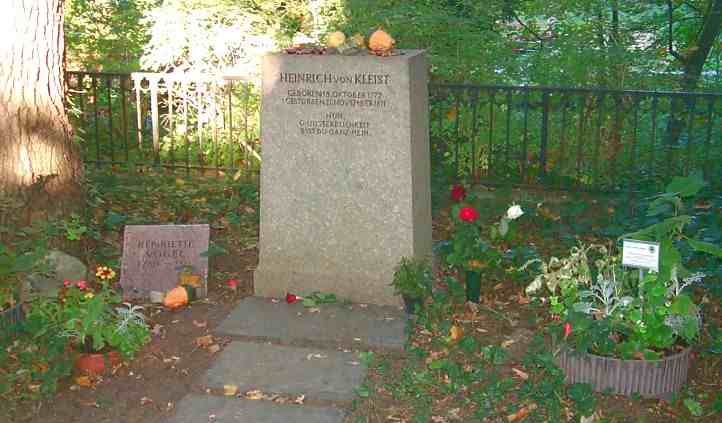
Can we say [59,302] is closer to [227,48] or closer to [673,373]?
[673,373]

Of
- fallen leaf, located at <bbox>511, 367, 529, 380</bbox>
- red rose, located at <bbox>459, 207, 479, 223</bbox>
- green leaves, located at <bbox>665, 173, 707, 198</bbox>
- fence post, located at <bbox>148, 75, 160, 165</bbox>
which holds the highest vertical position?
fence post, located at <bbox>148, 75, 160, 165</bbox>

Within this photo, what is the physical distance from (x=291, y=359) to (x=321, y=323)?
19.8 inches

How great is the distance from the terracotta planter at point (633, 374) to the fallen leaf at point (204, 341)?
207cm

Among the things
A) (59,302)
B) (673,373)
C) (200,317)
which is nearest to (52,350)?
(59,302)

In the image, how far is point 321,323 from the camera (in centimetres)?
558

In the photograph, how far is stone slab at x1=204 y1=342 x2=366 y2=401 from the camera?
4.76 metres

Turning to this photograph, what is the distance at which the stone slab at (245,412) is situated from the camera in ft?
14.6

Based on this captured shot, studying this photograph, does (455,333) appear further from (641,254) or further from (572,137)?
(572,137)

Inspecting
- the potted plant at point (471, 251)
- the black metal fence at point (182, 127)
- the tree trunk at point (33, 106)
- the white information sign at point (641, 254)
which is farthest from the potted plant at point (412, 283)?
the black metal fence at point (182, 127)

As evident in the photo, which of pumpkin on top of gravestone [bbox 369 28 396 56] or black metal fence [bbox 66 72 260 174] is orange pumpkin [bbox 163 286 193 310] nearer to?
pumpkin on top of gravestone [bbox 369 28 396 56]

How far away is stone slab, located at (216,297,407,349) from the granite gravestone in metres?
0.15

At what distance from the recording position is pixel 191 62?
976 centimetres

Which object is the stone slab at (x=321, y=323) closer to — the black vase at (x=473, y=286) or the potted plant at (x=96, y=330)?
the black vase at (x=473, y=286)

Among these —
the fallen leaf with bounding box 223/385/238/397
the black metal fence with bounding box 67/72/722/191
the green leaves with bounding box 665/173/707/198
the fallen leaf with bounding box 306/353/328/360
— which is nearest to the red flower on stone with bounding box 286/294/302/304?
the fallen leaf with bounding box 306/353/328/360
